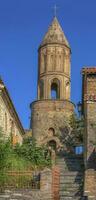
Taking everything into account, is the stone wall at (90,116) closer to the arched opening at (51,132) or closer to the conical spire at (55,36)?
the arched opening at (51,132)

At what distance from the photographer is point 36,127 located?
45406 millimetres

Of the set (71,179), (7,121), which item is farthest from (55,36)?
(71,179)

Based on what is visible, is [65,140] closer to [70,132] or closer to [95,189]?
[70,132]

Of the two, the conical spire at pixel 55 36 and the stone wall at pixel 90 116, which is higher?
the conical spire at pixel 55 36

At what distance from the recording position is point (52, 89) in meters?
48.4

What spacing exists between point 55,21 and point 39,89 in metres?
7.35

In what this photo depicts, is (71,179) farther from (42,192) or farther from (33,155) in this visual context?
(42,192)

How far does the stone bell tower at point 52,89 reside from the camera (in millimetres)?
45344

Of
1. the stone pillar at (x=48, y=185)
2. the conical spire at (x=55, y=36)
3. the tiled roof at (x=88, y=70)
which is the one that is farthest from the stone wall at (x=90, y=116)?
the conical spire at (x=55, y=36)

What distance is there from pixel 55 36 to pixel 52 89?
490 cm

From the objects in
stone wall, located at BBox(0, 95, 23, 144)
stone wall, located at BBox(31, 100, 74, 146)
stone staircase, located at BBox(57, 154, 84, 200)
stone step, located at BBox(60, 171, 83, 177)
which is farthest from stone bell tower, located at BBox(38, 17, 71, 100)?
stone step, located at BBox(60, 171, 83, 177)

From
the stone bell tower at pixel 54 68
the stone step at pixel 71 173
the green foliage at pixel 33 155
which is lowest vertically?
the stone step at pixel 71 173

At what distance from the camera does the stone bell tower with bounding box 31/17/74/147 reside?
1785 inches

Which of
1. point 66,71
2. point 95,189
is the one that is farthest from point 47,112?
point 95,189
